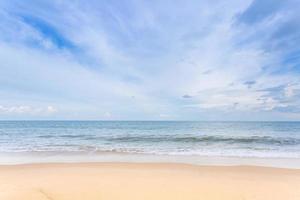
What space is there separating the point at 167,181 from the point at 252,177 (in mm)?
2389

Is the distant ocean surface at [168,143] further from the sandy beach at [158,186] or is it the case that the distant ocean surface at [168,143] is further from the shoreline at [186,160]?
the sandy beach at [158,186]

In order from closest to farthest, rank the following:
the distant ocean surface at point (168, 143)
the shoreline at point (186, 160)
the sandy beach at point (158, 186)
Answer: the sandy beach at point (158, 186) → the shoreline at point (186, 160) → the distant ocean surface at point (168, 143)

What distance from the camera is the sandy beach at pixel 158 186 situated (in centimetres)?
396

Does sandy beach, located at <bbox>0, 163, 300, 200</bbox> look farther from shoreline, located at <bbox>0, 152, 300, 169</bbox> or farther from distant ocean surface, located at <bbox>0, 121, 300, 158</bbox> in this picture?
distant ocean surface, located at <bbox>0, 121, 300, 158</bbox>

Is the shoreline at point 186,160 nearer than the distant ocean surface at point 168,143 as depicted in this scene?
Yes

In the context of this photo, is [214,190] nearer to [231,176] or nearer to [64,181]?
[231,176]

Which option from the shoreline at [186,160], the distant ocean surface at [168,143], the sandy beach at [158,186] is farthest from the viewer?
the distant ocean surface at [168,143]

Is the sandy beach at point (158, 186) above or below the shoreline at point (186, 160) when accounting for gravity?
above

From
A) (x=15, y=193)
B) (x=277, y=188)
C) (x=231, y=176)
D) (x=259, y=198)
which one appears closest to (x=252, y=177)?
(x=231, y=176)

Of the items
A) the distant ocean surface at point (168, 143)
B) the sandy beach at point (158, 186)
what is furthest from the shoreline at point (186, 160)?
the sandy beach at point (158, 186)

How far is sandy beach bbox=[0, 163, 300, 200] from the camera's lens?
3956 mm

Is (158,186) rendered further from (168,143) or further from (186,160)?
(168,143)

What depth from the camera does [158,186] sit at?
450cm

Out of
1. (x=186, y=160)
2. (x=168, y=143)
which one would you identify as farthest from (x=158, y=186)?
(x=168, y=143)
